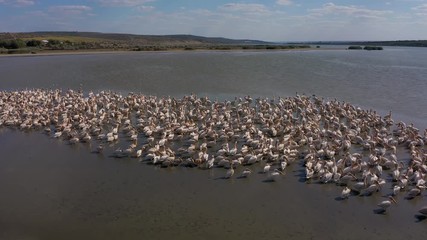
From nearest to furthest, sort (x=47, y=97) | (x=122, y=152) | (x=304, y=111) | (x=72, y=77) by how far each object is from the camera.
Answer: (x=122, y=152), (x=304, y=111), (x=47, y=97), (x=72, y=77)

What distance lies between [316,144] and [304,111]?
5864mm

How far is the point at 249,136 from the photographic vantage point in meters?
19.1

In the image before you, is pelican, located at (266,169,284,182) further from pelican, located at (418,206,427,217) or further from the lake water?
pelican, located at (418,206,427,217)

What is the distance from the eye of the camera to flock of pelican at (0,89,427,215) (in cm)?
1548

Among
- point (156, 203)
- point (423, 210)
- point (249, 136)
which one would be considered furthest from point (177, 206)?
point (423, 210)

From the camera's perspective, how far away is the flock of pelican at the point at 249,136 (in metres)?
15.5

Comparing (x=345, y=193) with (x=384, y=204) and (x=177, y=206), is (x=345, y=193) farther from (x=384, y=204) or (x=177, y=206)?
(x=177, y=206)

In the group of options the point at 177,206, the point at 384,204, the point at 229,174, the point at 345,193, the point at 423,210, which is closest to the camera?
the point at 423,210

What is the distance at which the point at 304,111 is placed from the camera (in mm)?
24000

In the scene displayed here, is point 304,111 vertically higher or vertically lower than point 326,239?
higher

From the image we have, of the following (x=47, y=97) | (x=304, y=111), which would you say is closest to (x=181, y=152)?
(x=304, y=111)

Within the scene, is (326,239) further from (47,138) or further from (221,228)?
(47,138)

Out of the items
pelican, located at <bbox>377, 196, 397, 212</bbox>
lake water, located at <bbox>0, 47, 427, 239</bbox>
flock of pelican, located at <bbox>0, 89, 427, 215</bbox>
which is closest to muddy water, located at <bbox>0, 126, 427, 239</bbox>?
lake water, located at <bbox>0, 47, 427, 239</bbox>

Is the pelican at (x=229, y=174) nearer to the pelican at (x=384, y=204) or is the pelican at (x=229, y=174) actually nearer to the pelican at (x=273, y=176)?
the pelican at (x=273, y=176)
